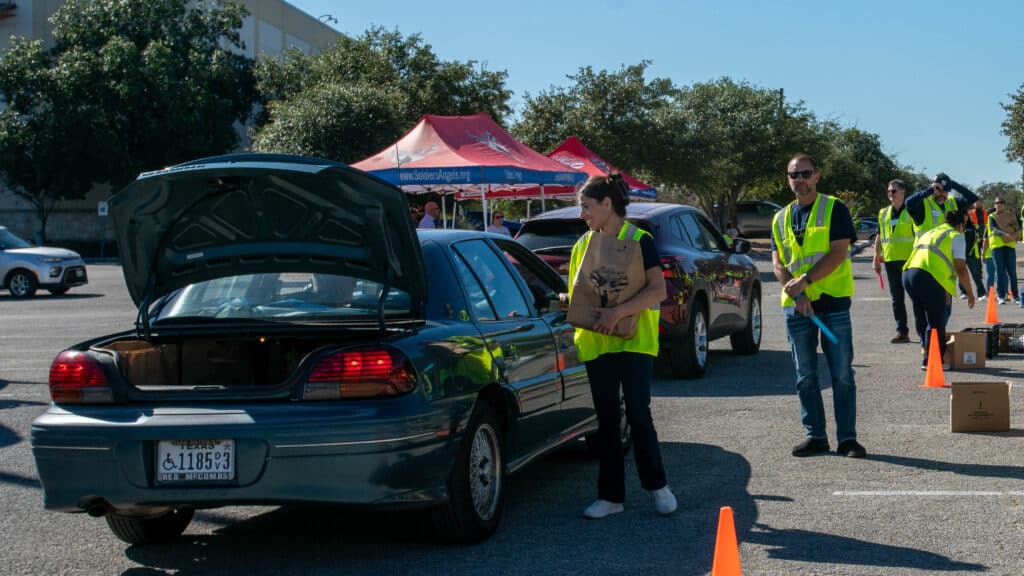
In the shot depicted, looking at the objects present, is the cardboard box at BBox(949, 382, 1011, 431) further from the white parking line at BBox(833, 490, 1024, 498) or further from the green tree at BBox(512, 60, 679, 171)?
the green tree at BBox(512, 60, 679, 171)

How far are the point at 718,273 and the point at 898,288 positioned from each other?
8.77 ft

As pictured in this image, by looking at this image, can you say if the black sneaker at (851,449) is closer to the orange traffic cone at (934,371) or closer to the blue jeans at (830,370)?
the blue jeans at (830,370)

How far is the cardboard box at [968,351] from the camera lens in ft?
38.5

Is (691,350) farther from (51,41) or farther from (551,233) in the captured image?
(51,41)

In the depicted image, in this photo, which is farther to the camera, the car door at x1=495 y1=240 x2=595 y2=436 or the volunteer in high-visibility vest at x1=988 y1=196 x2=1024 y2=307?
the volunteer in high-visibility vest at x1=988 y1=196 x2=1024 y2=307

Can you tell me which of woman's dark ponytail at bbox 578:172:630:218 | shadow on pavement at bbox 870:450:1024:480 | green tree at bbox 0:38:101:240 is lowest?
shadow on pavement at bbox 870:450:1024:480

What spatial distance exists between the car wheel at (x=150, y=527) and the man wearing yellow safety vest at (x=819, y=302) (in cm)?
377

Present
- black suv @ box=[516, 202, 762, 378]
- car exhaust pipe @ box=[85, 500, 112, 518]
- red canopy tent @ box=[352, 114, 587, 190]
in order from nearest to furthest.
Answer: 1. car exhaust pipe @ box=[85, 500, 112, 518]
2. black suv @ box=[516, 202, 762, 378]
3. red canopy tent @ box=[352, 114, 587, 190]

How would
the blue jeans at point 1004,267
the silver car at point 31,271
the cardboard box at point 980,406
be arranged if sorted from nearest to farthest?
the cardboard box at point 980,406 < the blue jeans at point 1004,267 < the silver car at point 31,271

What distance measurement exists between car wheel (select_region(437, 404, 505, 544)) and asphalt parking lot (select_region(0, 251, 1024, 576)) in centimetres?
10

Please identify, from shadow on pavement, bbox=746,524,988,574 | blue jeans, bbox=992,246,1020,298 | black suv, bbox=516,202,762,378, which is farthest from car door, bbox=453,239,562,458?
blue jeans, bbox=992,246,1020,298

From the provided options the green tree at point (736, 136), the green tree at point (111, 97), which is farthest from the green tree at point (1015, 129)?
the green tree at point (111, 97)

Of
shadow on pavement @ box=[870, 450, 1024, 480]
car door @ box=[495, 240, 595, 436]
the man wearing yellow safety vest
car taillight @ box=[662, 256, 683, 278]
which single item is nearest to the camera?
car door @ box=[495, 240, 595, 436]

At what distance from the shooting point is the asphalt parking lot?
17.5ft
